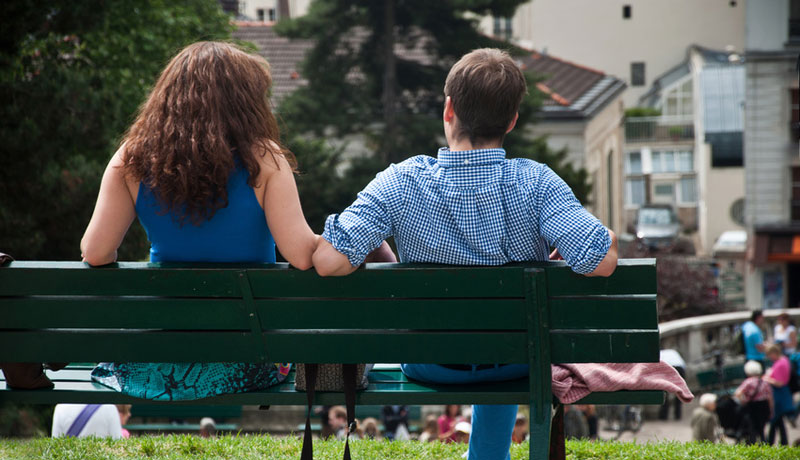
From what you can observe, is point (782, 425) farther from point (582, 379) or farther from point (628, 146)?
point (628, 146)

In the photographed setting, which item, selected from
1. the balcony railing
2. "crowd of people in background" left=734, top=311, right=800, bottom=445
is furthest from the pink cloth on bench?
the balcony railing

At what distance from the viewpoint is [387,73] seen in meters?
27.5

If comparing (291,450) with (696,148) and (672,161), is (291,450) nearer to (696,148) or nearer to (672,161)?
(696,148)

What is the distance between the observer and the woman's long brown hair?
3555 millimetres

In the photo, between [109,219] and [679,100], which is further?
[679,100]

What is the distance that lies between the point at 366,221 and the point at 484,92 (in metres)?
0.62

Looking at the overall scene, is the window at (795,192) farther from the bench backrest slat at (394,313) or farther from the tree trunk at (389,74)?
the bench backrest slat at (394,313)

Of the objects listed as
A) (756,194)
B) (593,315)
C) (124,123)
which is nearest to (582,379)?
(593,315)

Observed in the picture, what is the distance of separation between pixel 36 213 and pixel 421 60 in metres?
17.2

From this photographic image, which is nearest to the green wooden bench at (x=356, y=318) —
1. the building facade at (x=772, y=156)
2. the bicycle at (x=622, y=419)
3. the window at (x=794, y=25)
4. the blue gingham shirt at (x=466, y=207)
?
the blue gingham shirt at (x=466, y=207)

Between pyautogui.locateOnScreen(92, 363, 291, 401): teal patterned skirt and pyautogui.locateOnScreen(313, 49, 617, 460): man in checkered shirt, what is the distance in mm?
622

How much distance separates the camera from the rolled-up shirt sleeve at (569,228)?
3371 millimetres

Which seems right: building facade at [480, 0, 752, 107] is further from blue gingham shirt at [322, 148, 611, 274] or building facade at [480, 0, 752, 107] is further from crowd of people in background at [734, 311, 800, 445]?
blue gingham shirt at [322, 148, 611, 274]

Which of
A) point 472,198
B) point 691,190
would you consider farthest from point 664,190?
point 472,198
